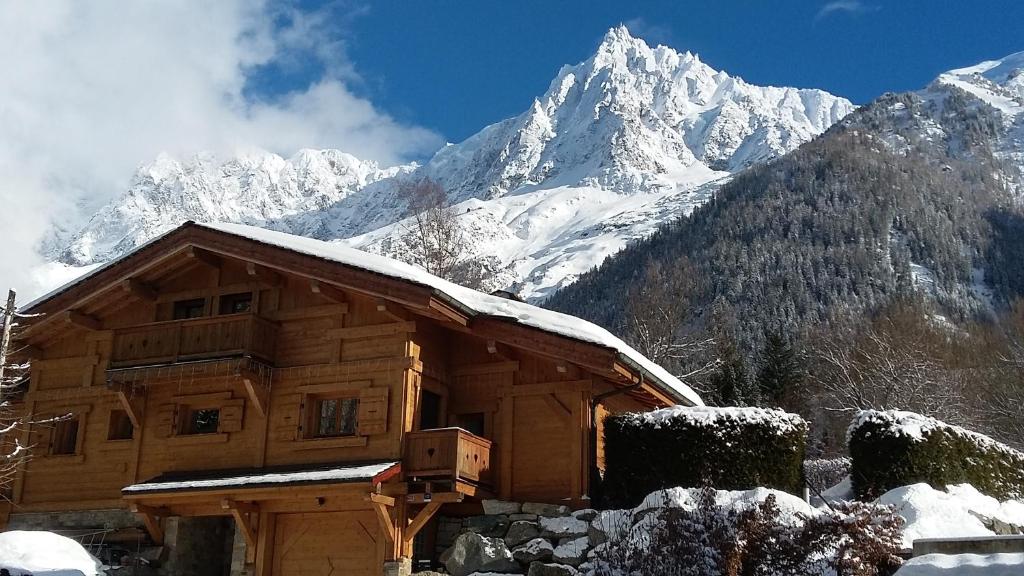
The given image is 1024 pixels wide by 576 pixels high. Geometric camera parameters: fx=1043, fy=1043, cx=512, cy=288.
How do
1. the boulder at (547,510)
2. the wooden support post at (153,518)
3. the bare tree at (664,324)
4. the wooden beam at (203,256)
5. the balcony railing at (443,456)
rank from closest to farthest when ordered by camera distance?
the balcony railing at (443,456)
the boulder at (547,510)
the wooden support post at (153,518)
the wooden beam at (203,256)
the bare tree at (664,324)

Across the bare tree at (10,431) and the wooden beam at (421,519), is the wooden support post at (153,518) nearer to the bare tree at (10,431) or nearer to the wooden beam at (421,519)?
the bare tree at (10,431)

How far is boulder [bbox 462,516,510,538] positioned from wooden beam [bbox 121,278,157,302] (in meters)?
10.5

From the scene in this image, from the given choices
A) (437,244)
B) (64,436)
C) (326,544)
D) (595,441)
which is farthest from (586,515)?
(437,244)

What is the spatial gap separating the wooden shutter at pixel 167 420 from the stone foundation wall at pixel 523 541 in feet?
25.8

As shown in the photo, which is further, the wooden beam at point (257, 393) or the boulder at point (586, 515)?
the wooden beam at point (257, 393)

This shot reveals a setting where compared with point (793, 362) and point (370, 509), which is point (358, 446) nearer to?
point (370, 509)

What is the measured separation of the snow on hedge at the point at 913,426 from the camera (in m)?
20.0

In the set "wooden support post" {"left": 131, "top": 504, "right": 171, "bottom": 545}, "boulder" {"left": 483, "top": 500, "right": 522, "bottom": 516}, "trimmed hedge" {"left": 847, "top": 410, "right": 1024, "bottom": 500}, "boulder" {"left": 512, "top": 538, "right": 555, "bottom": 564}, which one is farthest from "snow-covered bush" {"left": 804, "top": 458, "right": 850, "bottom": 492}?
"wooden support post" {"left": 131, "top": 504, "right": 171, "bottom": 545}

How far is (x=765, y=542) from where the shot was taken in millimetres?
16312

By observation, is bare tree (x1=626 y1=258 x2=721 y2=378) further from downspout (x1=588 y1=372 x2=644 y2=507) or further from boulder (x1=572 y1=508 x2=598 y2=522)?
boulder (x1=572 y1=508 x2=598 y2=522)

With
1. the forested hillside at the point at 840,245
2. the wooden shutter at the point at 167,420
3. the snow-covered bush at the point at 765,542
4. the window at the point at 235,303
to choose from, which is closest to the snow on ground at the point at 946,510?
the snow-covered bush at the point at 765,542

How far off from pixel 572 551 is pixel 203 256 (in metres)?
12.1

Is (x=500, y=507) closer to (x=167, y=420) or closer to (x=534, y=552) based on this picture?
(x=534, y=552)

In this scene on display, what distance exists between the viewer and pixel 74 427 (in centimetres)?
2677
